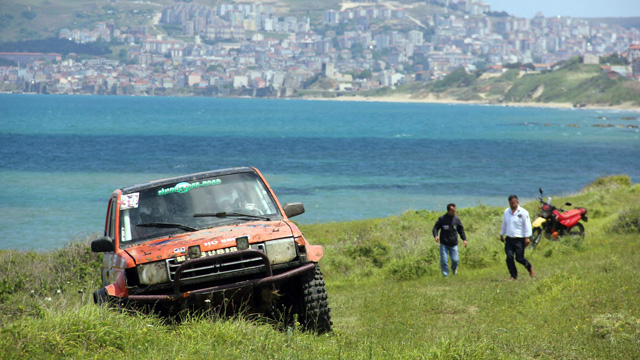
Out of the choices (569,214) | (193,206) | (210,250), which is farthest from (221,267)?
(569,214)

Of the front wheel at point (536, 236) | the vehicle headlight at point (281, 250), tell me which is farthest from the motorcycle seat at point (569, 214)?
the vehicle headlight at point (281, 250)

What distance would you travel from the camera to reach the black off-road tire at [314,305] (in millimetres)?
7227

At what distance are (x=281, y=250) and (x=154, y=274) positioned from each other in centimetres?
126

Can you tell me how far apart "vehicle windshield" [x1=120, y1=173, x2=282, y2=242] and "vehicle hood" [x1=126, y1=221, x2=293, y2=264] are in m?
0.28

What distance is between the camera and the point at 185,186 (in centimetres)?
812

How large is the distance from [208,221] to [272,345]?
6.51ft

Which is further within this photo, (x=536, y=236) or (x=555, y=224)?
(x=555, y=224)

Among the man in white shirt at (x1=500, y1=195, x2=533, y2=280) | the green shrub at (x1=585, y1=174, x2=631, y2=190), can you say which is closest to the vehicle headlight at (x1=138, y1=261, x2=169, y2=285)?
the man in white shirt at (x1=500, y1=195, x2=533, y2=280)

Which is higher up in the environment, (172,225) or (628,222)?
(172,225)

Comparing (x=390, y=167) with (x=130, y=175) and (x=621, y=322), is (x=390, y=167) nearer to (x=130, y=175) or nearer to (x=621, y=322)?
(x=130, y=175)

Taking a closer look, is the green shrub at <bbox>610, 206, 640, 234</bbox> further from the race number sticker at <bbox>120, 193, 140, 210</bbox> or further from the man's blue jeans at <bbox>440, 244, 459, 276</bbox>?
the race number sticker at <bbox>120, 193, 140, 210</bbox>

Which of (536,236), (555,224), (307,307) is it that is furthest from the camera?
(555,224)

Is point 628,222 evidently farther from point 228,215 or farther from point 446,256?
point 228,215

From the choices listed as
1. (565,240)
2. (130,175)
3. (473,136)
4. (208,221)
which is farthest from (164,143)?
(208,221)
